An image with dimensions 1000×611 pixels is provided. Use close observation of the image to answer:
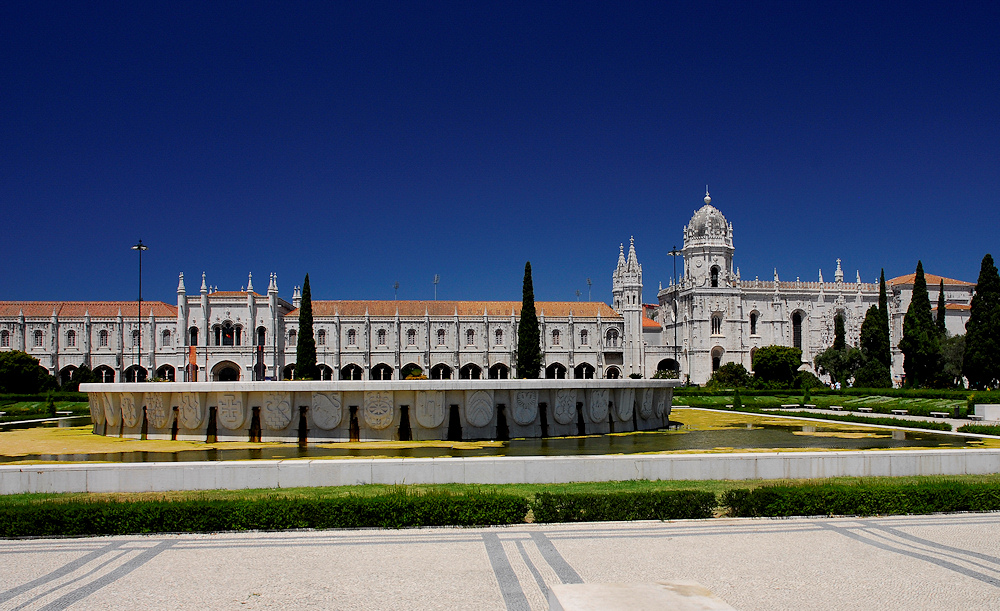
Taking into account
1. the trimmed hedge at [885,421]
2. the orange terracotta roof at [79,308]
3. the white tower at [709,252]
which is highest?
the white tower at [709,252]

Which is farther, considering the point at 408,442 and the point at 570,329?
the point at 570,329

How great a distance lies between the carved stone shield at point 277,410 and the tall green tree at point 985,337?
139ft

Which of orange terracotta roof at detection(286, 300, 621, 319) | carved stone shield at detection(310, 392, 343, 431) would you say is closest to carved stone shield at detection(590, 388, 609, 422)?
carved stone shield at detection(310, 392, 343, 431)

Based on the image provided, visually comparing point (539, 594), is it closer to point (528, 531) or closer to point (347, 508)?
point (528, 531)

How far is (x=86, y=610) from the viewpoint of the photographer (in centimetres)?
604

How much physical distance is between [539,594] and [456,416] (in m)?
11.1

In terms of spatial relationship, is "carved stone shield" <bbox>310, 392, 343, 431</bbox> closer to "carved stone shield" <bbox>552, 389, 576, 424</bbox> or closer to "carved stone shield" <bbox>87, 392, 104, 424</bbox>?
"carved stone shield" <bbox>552, 389, 576, 424</bbox>

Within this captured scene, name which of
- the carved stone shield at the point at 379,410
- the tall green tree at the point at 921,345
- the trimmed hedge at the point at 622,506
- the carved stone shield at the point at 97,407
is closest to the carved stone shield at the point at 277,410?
the carved stone shield at the point at 379,410

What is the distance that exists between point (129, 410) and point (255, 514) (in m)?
11.7

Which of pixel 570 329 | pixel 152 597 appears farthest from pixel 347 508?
pixel 570 329

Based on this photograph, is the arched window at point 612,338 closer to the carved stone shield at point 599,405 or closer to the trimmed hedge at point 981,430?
the carved stone shield at point 599,405

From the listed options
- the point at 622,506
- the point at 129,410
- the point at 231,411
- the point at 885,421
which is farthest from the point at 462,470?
the point at 885,421

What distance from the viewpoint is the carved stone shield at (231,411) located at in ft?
56.7

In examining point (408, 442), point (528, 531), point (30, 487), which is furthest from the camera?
point (408, 442)
